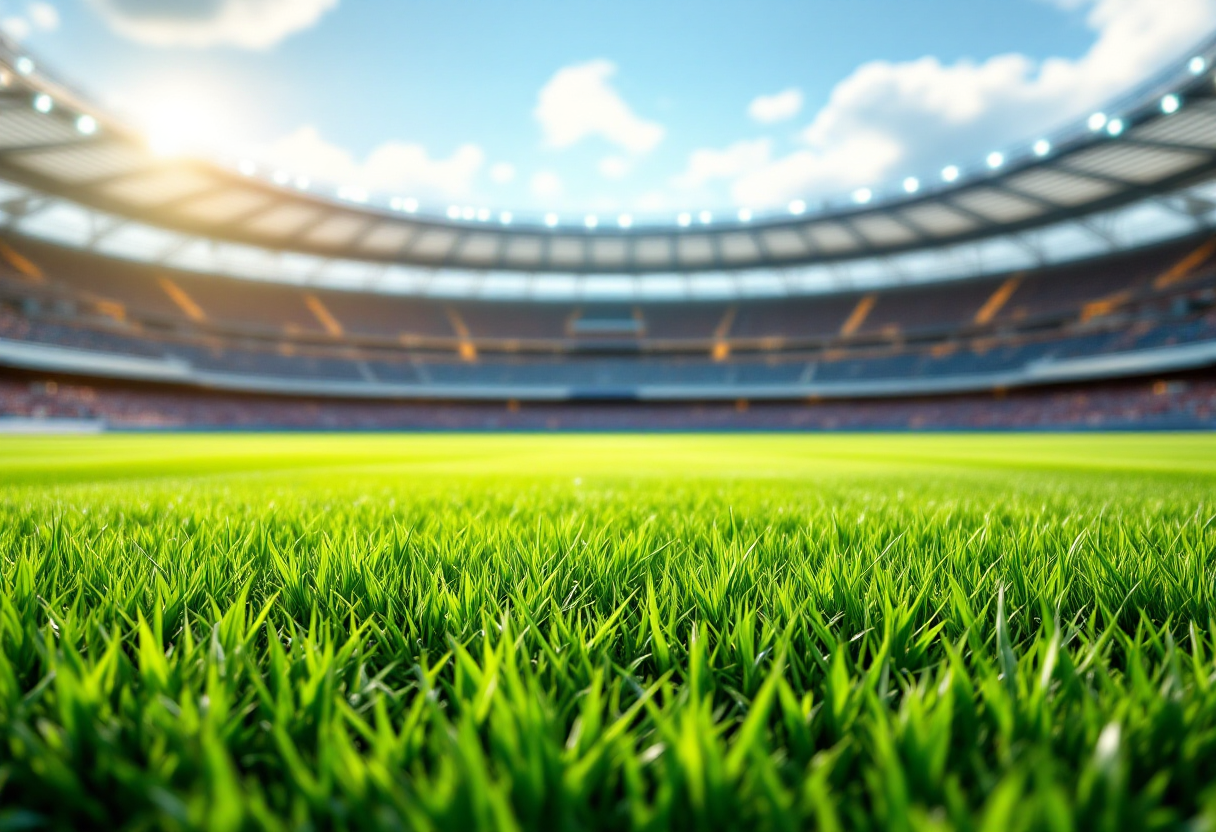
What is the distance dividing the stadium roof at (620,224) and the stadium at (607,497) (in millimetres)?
268

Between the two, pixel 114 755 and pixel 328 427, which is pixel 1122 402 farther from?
pixel 328 427

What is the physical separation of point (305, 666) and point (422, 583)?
465 mm

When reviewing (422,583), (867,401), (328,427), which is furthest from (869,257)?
(422,583)

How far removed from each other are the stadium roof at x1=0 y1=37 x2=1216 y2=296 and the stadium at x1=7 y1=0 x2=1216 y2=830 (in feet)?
0.88

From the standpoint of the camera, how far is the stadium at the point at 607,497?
0.60m

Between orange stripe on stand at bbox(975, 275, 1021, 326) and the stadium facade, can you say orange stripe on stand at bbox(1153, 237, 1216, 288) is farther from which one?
orange stripe on stand at bbox(975, 275, 1021, 326)

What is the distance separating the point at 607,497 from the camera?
3652mm

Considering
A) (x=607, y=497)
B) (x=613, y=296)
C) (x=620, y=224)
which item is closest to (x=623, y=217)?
(x=620, y=224)

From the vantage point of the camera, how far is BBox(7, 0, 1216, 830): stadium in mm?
604

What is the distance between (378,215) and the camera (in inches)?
1326

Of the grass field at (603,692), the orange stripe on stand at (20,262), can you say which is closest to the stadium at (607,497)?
A: the grass field at (603,692)

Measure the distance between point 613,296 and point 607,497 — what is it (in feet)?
159

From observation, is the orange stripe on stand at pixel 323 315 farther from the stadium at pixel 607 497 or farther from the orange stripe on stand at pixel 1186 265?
the orange stripe on stand at pixel 1186 265

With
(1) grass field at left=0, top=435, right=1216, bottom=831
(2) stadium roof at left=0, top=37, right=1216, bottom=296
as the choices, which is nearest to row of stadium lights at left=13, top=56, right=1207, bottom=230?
(2) stadium roof at left=0, top=37, right=1216, bottom=296
